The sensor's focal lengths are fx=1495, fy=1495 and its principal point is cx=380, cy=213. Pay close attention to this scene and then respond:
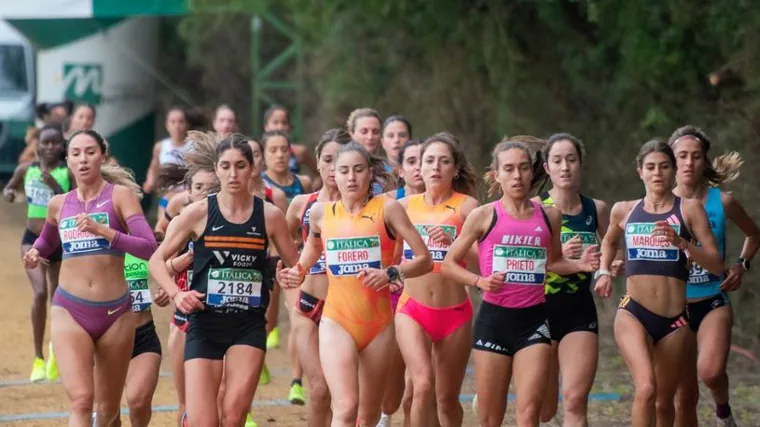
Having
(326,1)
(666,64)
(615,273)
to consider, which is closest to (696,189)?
(615,273)

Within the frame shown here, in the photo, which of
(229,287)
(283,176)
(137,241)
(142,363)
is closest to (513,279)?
(229,287)

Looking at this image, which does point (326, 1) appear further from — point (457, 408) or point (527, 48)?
point (457, 408)

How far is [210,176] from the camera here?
908cm

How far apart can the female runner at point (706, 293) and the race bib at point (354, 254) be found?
1992 millimetres

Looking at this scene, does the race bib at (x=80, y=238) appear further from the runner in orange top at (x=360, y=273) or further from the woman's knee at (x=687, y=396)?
the woman's knee at (x=687, y=396)

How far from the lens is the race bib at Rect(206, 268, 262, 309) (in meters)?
7.79

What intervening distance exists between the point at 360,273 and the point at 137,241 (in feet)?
3.96

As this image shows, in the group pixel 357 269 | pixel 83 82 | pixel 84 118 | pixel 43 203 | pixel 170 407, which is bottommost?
pixel 170 407

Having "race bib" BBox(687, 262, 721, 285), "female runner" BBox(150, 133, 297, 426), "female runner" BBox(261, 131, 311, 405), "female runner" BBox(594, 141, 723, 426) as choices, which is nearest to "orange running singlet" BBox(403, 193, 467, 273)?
"female runner" BBox(594, 141, 723, 426)

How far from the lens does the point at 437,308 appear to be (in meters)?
8.60

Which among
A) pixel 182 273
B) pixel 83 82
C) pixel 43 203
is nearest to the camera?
pixel 182 273

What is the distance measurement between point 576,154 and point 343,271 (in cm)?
168

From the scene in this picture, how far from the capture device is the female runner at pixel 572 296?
8.16m

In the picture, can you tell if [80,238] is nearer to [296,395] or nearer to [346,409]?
[346,409]
